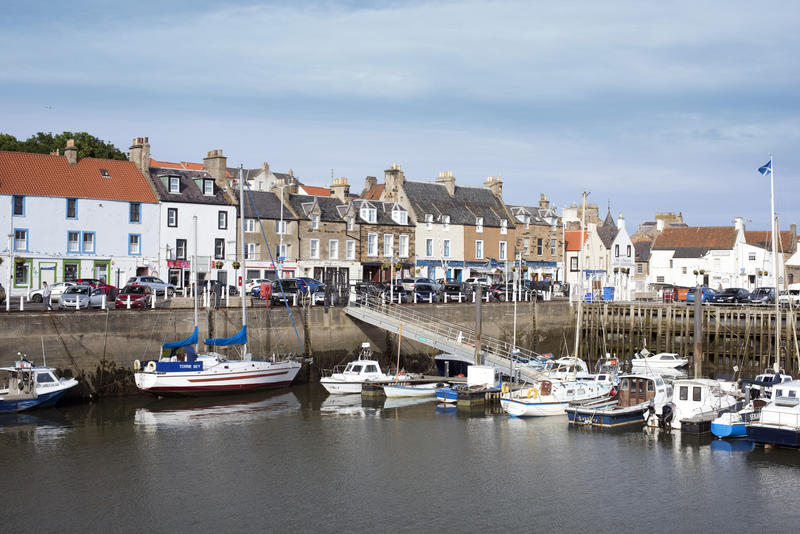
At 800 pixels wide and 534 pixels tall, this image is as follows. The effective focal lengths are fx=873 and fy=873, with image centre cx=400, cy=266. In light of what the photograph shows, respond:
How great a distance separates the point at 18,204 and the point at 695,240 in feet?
213

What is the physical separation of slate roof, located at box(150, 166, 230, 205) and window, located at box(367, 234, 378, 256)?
40.7ft

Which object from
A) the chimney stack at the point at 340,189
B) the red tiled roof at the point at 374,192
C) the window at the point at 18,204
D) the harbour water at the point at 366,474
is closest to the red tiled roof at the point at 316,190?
the red tiled roof at the point at 374,192

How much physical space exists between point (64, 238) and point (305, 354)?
2046cm

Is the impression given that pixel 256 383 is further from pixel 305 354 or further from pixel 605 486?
pixel 605 486

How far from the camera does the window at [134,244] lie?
59625 mm

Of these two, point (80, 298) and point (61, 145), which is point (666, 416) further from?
point (61, 145)

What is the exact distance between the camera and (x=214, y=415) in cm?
3734

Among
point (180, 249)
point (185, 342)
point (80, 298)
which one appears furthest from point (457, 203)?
point (80, 298)

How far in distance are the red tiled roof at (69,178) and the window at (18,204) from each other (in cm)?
32

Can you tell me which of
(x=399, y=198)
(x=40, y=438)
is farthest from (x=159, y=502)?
(x=399, y=198)

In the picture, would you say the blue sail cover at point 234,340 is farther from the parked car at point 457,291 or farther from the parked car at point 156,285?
the parked car at point 457,291

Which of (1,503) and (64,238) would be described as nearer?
(1,503)

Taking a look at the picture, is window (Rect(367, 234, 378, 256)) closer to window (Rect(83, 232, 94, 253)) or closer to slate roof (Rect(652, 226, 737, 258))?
window (Rect(83, 232, 94, 253))

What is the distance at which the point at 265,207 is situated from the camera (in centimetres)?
6694
